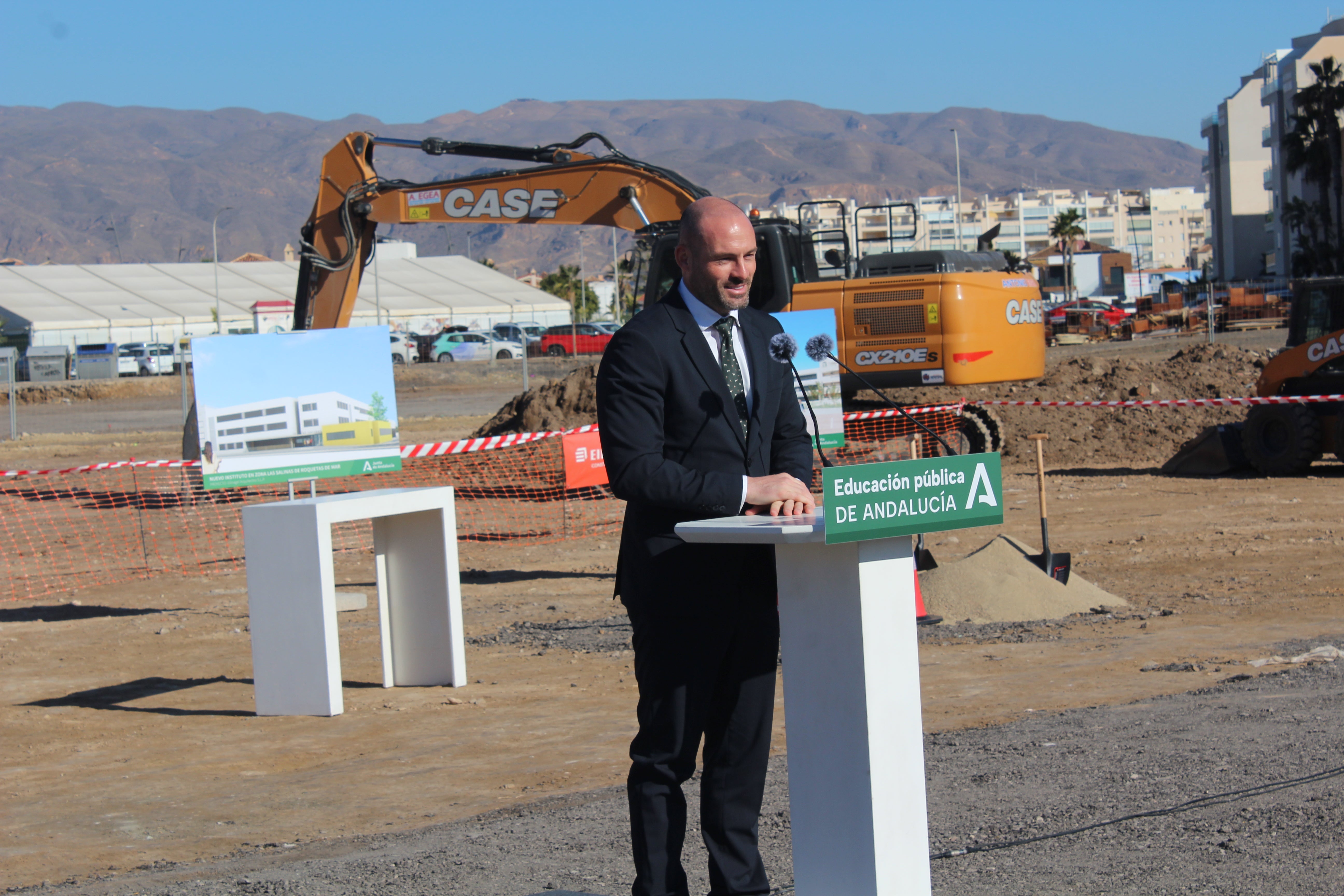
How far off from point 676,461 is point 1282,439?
1591 cm

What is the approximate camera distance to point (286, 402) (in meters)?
9.58

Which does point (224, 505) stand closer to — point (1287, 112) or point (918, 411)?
point (918, 411)

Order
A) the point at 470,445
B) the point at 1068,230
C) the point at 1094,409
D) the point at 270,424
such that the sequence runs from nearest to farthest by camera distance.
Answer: the point at 270,424 → the point at 470,445 → the point at 1094,409 → the point at 1068,230

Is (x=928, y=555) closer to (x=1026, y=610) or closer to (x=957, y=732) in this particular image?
(x=1026, y=610)

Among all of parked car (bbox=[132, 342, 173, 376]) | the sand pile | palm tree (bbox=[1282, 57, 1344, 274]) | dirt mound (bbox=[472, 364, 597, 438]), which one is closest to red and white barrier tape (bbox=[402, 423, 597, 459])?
the sand pile

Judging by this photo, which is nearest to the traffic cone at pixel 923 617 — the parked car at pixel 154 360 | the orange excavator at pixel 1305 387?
the orange excavator at pixel 1305 387

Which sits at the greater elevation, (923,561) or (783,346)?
(783,346)

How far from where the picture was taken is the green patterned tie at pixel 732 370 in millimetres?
3805

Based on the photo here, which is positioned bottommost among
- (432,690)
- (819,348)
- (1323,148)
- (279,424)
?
(432,690)

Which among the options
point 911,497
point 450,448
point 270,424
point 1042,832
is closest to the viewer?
point 911,497

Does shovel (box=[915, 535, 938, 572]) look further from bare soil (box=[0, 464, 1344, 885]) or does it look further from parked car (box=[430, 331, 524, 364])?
parked car (box=[430, 331, 524, 364])

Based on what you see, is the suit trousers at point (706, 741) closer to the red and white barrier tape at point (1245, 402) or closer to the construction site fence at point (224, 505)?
the construction site fence at point (224, 505)

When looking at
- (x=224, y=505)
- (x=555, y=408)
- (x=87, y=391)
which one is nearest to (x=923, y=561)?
(x=224, y=505)

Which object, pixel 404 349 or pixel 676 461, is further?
pixel 404 349
